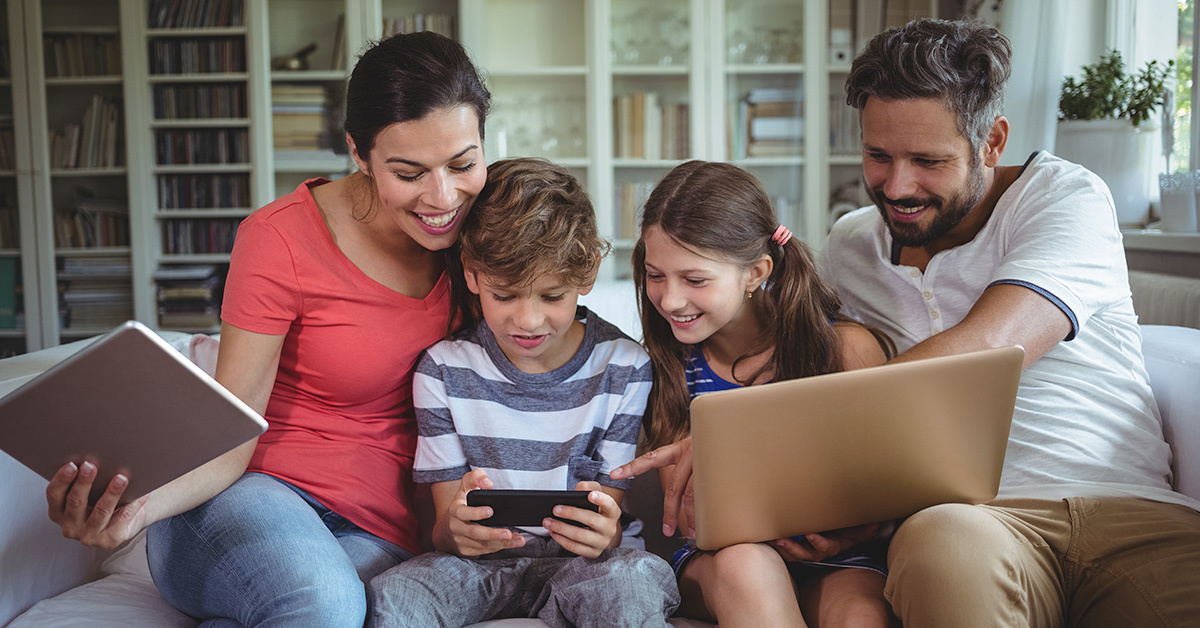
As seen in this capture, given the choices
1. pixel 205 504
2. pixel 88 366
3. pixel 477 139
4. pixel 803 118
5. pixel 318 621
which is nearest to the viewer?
pixel 88 366

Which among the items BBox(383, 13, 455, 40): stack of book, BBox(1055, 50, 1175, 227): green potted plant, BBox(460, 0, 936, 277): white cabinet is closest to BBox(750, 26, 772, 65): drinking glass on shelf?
BBox(460, 0, 936, 277): white cabinet

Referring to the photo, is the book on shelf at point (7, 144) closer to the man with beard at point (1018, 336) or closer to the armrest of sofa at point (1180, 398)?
the man with beard at point (1018, 336)

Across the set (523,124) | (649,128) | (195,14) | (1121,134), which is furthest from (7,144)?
(1121,134)

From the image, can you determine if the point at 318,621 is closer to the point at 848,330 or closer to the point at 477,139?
the point at 477,139

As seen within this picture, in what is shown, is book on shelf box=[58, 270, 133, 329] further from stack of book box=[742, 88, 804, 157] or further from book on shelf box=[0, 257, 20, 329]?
stack of book box=[742, 88, 804, 157]

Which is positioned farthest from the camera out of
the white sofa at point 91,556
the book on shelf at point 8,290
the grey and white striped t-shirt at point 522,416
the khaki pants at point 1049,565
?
the book on shelf at point 8,290

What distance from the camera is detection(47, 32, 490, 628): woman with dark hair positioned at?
1.03 meters

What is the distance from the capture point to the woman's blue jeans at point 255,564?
0.99m

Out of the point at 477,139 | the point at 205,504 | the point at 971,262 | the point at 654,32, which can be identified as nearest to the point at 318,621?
the point at 205,504

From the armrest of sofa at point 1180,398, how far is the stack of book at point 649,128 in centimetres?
237

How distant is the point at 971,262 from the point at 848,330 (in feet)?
0.69

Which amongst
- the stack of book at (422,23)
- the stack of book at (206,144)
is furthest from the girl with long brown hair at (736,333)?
the stack of book at (206,144)

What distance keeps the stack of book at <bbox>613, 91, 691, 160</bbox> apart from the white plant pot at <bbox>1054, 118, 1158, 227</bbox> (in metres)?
1.60

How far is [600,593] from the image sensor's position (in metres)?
1.07
